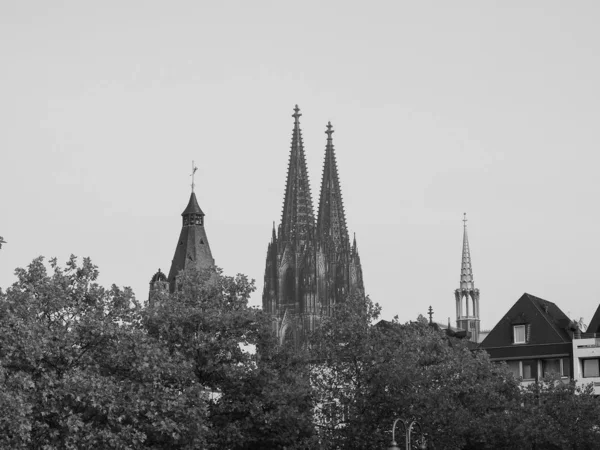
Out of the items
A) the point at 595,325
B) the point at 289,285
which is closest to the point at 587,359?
the point at 595,325

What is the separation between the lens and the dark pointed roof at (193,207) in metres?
184

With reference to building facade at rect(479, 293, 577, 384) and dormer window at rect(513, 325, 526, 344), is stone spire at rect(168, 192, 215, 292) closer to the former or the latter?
building facade at rect(479, 293, 577, 384)

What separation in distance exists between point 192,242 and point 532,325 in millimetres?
81587

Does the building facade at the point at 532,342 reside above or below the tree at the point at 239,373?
above

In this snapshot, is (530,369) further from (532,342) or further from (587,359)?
(587,359)

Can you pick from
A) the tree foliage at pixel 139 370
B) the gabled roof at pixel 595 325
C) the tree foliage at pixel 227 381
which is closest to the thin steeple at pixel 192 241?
the gabled roof at pixel 595 325

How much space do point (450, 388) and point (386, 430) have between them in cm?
696

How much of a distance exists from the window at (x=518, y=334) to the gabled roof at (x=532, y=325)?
0.29 meters

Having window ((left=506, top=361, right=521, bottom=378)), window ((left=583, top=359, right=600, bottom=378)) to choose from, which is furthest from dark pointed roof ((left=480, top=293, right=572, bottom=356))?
window ((left=583, top=359, right=600, bottom=378))

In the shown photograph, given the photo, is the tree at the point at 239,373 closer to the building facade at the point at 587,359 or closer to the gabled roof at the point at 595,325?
the building facade at the point at 587,359

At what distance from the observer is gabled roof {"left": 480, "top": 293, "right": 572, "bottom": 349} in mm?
105750

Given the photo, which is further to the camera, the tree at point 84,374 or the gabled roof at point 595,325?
the gabled roof at point 595,325

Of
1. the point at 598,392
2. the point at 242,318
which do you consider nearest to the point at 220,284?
the point at 242,318

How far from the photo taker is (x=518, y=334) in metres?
108
